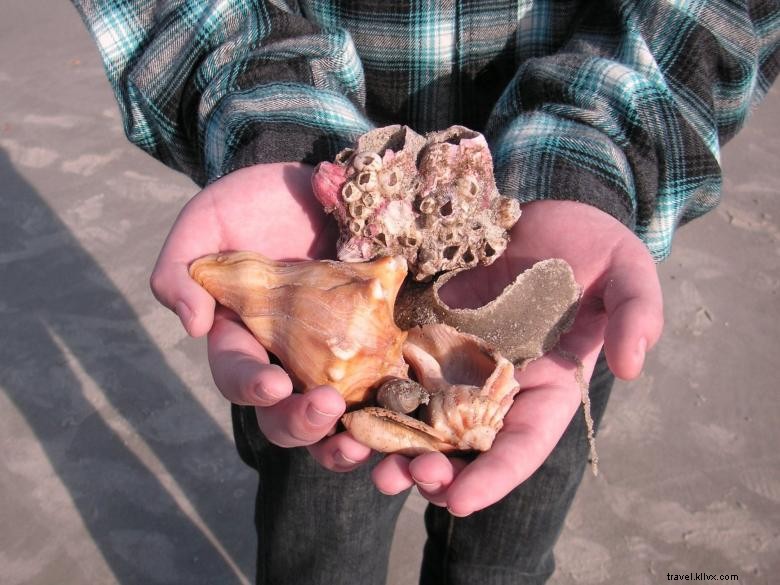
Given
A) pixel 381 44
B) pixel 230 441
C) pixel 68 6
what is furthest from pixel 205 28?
pixel 68 6

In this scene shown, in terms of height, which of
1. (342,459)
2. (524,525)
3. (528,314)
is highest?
(528,314)

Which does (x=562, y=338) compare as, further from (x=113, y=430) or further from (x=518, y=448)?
(x=113, y=430)

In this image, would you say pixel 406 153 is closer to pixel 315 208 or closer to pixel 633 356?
pixel 315 208

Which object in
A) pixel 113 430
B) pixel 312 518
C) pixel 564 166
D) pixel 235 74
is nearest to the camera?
pixel 564 166

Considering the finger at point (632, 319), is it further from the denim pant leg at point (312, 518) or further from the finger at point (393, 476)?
the denim pant leg at point (312, 518)

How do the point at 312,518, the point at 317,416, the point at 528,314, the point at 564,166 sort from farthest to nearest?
1. the point at 312,518
2. the point at 564,166
3. the point at 528,314
4. the point at 317,416

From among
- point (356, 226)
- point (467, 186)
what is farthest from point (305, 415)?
point (467, 186)

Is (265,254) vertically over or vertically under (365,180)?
under
